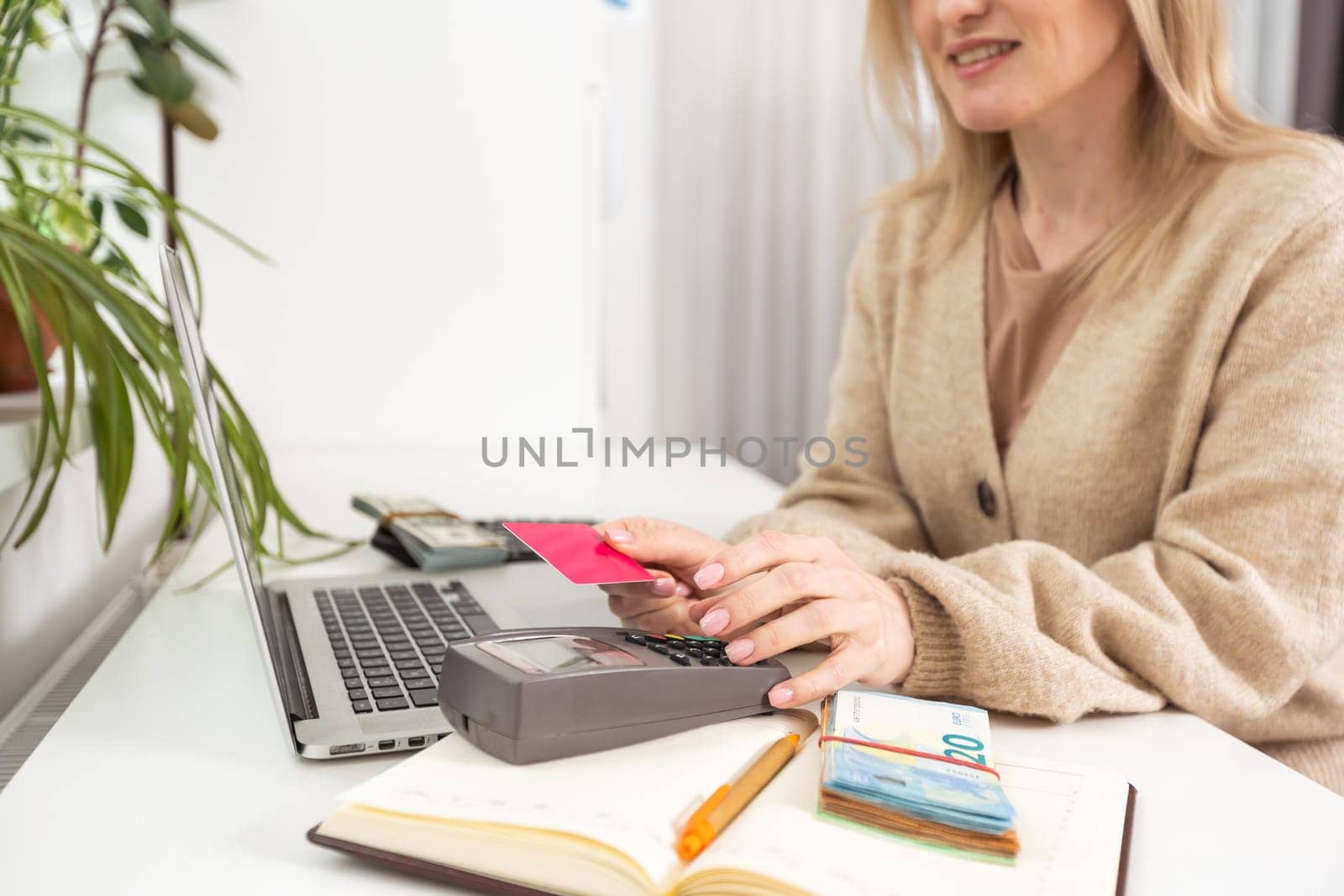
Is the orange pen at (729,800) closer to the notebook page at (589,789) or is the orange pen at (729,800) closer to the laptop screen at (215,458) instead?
the notebook page at (589,789)

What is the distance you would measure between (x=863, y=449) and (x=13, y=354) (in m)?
0.87

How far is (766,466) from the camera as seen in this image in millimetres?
2748

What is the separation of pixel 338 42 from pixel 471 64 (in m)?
0.22

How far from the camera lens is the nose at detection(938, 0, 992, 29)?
1.00m

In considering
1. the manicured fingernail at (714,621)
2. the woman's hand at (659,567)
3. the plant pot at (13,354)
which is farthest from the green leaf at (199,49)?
the manicured fingernail at (714,621)

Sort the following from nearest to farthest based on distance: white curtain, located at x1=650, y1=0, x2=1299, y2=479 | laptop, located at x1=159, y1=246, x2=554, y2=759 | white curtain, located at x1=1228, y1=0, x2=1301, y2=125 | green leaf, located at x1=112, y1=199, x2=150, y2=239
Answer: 1. laptop, located at x1=159, y1=246, x2=554, y2=759
2. green leaf, located at x1=112, y1=199, x2=150, y2=239
3. white curtain, located at x1=1228, y1=0, x2=1301, y2=125
4. white curtain, located at x1=650, y1=0, x2=1299, y2=479

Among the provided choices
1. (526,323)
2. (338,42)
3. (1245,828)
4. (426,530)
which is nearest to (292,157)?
(338,42)

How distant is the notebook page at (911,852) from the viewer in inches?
16.3

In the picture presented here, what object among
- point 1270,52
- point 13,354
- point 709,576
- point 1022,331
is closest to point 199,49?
point 13,354

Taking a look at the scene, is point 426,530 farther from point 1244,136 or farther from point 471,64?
point 471,64

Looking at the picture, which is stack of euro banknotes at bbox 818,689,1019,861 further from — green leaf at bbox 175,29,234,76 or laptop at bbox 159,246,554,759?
green leaf at bbox 175,29,234,76

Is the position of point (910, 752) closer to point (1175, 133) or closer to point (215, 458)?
Result: point (215, 458)


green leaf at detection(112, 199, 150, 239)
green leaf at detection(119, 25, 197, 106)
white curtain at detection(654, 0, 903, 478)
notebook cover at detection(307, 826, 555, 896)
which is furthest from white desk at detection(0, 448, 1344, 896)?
white curtain at detection(654, 0, 903, 478)

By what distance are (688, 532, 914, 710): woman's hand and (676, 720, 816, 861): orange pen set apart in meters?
0.06
